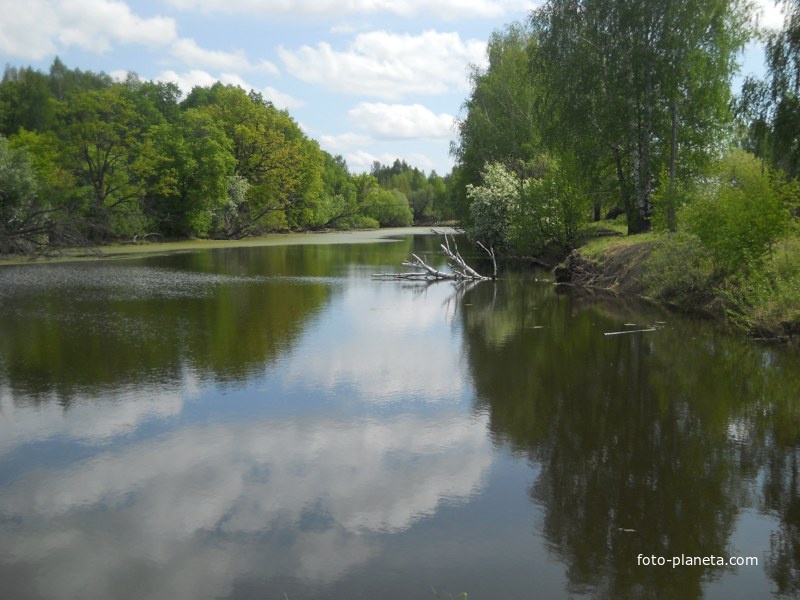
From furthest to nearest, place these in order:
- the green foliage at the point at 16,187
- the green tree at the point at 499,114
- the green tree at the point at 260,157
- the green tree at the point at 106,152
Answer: the green tree at the point at 260,157
the green tree at the point at 106,152
the green tree at the point at 499,114
the green foliage at the point at 16,187

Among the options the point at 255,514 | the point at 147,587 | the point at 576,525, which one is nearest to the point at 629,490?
the point at 576,525

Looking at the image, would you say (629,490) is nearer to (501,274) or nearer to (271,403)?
(271,403)

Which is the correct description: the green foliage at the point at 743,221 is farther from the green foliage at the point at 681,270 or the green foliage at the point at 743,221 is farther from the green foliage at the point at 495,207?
the green foliage at the point at 495,207

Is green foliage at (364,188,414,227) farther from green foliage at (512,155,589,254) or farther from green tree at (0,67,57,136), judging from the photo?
green foliage at (512,155,589,254)

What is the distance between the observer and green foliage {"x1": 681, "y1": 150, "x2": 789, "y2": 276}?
614 inches

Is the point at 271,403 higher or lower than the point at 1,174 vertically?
lower

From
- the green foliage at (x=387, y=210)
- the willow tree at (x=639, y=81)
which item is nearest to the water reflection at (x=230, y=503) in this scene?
the willow tree at (x=639, y=81)

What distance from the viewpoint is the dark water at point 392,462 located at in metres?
5.48

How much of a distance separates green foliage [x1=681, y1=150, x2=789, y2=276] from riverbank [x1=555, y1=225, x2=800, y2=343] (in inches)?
12.6

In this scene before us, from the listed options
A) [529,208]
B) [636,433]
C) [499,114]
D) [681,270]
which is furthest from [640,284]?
[499,114]

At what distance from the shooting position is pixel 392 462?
7695mm

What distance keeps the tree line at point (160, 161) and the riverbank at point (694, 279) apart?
805 inches

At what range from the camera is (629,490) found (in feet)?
22.8

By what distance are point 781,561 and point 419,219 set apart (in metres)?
112
